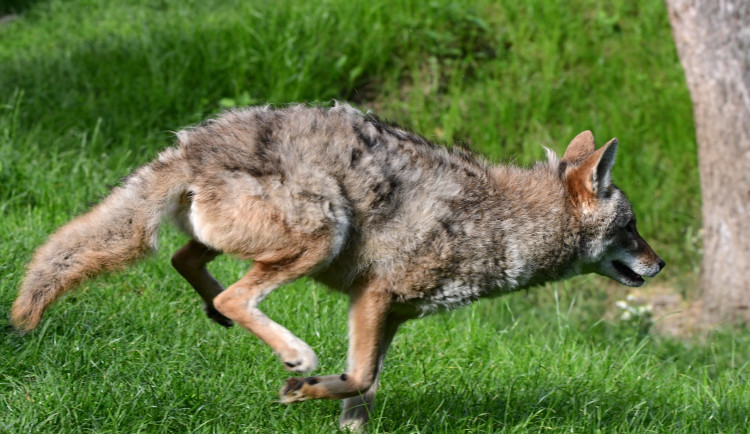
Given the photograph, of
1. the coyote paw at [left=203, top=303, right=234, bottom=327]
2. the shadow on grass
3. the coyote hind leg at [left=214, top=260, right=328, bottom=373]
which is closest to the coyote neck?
the coyote hind leg at [left=214, top=260, right=328, bottom=373]

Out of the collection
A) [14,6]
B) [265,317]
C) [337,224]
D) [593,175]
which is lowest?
[14,6]

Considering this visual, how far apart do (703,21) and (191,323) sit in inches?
197

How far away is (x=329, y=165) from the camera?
416 cm

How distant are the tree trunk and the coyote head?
2.89 m

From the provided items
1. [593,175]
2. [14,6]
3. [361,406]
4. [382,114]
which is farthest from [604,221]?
[14,6]

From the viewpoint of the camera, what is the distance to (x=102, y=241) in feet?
13.5

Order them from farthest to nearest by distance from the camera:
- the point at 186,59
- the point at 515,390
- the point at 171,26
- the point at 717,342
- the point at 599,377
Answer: the point at 171,26 < the point at 186,59 < the point at 717,342 < the point at 599,377 < the point at 515,390

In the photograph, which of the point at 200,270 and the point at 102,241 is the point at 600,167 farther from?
the point at 102,241

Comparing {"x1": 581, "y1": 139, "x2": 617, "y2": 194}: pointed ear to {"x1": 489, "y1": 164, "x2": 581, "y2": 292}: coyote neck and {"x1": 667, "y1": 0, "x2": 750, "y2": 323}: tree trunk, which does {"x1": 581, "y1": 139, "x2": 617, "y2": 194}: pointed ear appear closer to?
{"x1": 489, "y1": 164, "x2": 581, "y2": 292}: coyote neck

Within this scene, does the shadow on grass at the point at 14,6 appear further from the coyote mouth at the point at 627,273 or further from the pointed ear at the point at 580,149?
the coyote mouth at the point at 627,273

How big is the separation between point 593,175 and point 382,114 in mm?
5035

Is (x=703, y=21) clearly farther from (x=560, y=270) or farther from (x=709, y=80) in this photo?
(x=560, y=270)

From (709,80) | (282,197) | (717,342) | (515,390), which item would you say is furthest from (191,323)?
(709,80)

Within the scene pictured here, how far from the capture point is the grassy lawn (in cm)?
454
